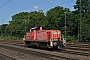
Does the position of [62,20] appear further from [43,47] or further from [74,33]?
[43,47]

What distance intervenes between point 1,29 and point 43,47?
98.1m

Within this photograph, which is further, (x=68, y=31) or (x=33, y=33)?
(x=68, y=31)

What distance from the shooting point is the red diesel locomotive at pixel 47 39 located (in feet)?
86.2

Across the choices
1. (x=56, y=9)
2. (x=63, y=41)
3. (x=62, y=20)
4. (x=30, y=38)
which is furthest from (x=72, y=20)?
(x=63, y=41)

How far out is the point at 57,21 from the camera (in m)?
82.1

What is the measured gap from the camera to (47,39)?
2733 cm

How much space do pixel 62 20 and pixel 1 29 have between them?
5216 cm

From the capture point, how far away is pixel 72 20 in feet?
252

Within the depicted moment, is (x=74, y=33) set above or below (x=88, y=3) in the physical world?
below

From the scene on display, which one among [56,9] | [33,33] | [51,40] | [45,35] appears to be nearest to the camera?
[51,40]

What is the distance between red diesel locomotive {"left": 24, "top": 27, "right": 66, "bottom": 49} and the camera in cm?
2628

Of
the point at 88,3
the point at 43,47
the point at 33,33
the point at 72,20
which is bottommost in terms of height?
the point at 43,47

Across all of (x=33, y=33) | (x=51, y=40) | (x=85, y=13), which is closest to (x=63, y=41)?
(x=51, y=40)

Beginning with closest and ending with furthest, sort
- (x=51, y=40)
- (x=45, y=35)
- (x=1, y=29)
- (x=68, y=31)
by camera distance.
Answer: (x=51, y=40)
(x=45, y=35)
(x=68, y=31)
(x=1, y=29)
